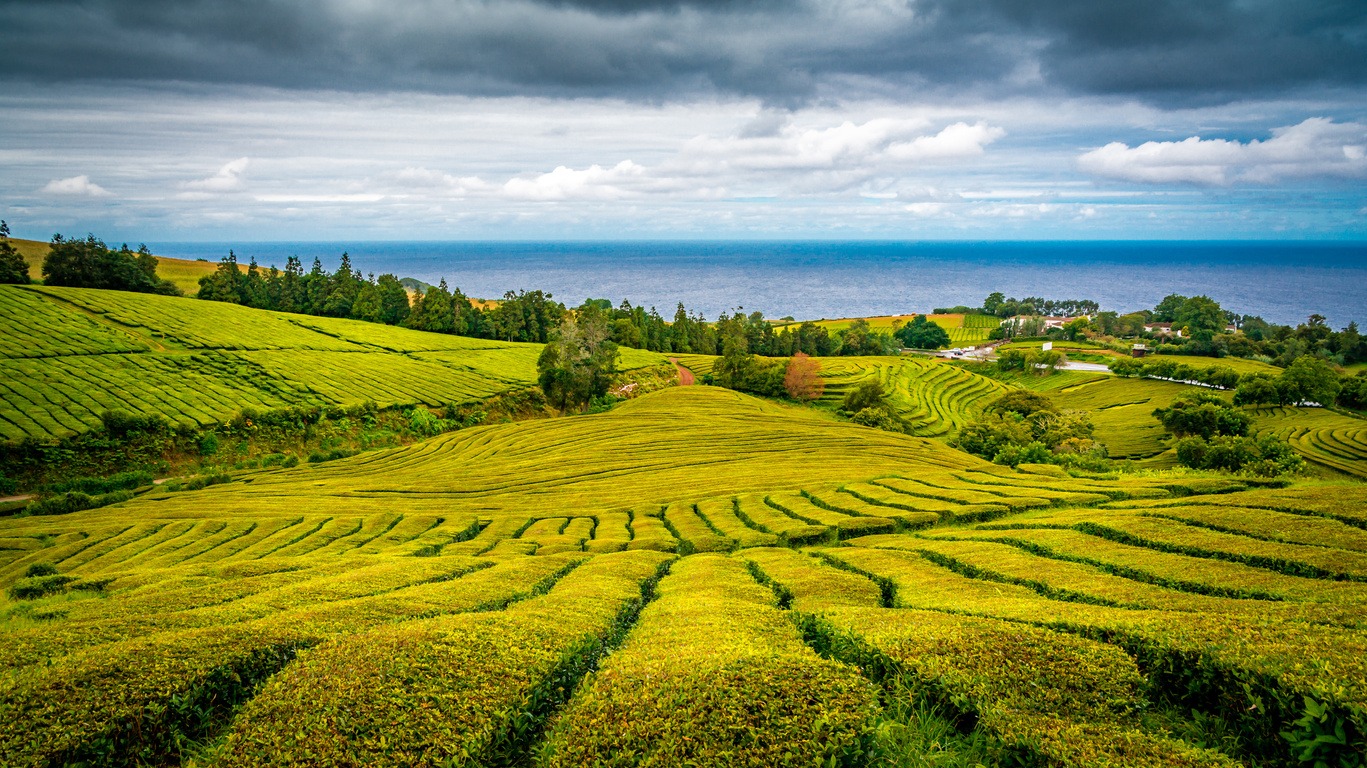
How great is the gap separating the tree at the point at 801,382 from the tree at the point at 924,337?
89.6m

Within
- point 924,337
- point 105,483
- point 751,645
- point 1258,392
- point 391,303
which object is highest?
point 391,303

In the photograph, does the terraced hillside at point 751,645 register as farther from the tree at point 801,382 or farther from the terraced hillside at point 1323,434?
the tree at point 801,382

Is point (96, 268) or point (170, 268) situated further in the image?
point (170, 268)

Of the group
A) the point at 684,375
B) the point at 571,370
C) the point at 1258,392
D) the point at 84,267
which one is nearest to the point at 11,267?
the point at 84,267

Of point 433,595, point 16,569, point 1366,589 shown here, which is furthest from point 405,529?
point 1366,589

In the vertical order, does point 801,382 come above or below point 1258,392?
below

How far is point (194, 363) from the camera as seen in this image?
81.4 metres

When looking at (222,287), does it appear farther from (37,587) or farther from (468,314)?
(37,587)

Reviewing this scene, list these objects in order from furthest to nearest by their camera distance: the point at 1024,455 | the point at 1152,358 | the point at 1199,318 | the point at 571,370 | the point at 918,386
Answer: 1. the point at 1199,318
2. the point at 1152,358
3. the point at 918,386
4. the point at 571,370
5. the point at 1024,455

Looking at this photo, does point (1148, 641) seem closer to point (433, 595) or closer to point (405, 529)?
point (433, 595)

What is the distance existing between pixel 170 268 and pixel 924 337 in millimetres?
220911

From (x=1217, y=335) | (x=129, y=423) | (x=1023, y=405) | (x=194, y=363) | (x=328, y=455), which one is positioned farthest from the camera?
(x=1217, y=335)

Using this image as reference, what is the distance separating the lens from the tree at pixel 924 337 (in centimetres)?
18625

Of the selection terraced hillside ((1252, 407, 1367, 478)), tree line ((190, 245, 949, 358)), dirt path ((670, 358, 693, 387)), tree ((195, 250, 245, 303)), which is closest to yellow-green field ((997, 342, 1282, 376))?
terraced hillside ((1252, 407, 1367, 478))
